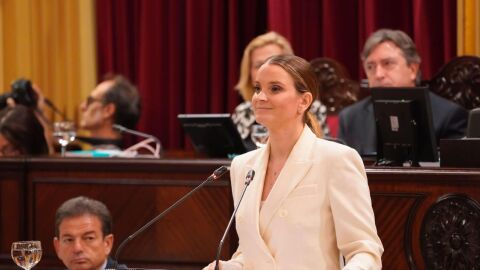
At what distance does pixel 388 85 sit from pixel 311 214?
107 inches

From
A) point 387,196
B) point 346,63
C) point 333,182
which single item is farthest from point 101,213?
point 346,63

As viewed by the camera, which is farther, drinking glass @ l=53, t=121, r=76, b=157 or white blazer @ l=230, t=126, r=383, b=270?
drinking glass @ l=53, t=121, r=76, b=157

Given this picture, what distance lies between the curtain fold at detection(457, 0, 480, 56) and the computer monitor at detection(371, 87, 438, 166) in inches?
77.8

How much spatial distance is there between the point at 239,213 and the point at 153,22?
483 centimetres

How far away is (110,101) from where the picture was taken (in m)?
6.92

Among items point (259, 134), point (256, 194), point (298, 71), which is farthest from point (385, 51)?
point (256, 194)

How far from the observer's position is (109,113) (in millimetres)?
6910

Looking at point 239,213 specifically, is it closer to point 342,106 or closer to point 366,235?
point 366,235

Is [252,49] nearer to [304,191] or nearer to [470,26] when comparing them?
[470,26]

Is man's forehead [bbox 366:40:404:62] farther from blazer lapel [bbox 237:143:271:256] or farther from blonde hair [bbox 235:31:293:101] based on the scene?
blazer lapel [bbox 237:143:271:256]

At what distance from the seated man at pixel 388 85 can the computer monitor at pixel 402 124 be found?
0.92 metres

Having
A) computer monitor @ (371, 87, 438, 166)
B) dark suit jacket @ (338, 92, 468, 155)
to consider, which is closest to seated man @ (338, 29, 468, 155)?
dark suit jacket @ (338, 92, 468, 155)

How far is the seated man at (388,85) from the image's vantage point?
567cm

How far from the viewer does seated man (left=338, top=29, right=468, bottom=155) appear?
5.67 m
